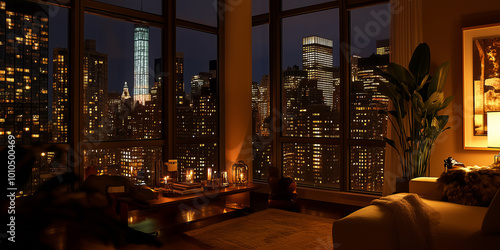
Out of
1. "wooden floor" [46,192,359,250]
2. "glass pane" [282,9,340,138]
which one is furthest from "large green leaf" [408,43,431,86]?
"wooden floor" [46,192,359,250]

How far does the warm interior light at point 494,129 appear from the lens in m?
3.37

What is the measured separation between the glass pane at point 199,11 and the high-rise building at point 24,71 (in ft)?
5.75

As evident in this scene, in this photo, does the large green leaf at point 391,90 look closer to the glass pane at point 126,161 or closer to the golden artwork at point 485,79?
the golden artwork at point 485,79

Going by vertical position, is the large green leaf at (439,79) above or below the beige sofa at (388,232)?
above

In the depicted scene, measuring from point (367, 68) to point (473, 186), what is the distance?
8.30ft

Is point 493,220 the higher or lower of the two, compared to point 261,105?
lower

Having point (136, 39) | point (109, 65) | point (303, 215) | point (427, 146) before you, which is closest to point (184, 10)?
point (136, 39)

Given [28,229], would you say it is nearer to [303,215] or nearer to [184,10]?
[303,215]

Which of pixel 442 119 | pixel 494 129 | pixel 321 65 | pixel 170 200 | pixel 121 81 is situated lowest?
pixel 170 200

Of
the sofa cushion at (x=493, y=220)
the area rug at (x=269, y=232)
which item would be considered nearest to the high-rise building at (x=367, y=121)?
the area rug at (x=269, y=232)

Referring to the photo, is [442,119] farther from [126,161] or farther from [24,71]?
[24,71]

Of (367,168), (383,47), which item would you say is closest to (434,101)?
(383,47)

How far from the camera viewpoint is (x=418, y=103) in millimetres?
4039

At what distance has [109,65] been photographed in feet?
15.5
